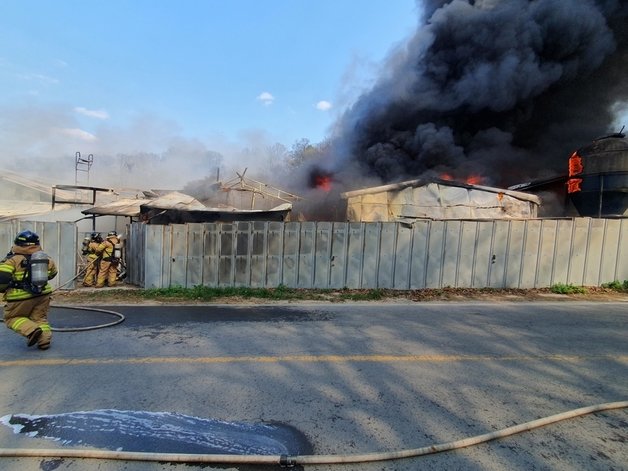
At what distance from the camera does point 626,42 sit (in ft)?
59.2

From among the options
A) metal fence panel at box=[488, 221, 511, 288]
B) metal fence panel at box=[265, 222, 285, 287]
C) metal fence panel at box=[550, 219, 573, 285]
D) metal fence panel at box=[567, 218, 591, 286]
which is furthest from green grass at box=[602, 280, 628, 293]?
metal fence panel at box=[265, 222, 285, 287]

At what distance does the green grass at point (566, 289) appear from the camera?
9.51 metres

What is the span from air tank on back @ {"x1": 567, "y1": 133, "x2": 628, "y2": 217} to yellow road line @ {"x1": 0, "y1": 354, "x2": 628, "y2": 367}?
41.1 feet

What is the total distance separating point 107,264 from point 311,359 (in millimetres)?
7882

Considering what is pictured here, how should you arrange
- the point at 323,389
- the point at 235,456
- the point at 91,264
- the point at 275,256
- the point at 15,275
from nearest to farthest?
the point at 235,456
the point at 323,389
the point at 15,275
the point at 275,256
the point at 91,264

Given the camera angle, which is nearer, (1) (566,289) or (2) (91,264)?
(1) (566,289)

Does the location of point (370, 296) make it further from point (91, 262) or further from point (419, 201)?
point (91, 262)

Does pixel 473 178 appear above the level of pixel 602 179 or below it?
above

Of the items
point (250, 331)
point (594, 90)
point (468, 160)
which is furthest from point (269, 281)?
point (594, 90)

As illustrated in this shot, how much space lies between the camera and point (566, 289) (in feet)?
31.3

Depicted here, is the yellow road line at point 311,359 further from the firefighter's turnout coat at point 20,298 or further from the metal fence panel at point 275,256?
the metal fence panel at point 275,256

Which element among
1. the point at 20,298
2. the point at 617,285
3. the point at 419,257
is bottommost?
the point at 617,285

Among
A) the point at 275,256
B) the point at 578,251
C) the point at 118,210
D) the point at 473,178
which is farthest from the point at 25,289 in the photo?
the point at 473,178

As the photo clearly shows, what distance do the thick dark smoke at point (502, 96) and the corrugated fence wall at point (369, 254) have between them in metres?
9.25
